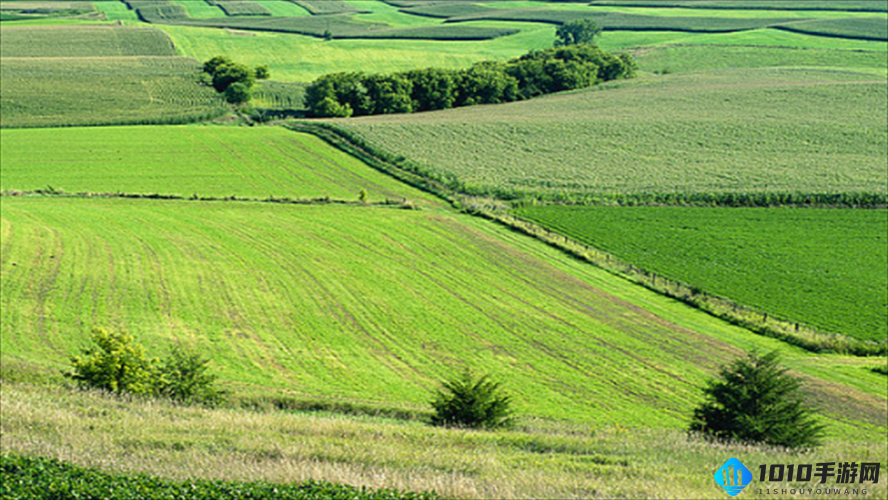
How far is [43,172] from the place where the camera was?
213ft

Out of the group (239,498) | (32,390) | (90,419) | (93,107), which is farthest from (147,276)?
(93,107)

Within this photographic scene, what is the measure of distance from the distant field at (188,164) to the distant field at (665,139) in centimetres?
709

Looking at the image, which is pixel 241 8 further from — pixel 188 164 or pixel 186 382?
pixel 186 382

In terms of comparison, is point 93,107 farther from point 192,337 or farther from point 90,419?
point 90,419

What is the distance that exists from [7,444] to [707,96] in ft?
327

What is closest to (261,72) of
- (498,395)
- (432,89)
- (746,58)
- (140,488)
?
(432,89)

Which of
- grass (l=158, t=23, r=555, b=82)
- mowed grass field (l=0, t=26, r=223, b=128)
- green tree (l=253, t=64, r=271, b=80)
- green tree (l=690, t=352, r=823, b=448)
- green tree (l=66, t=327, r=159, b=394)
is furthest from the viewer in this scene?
grass (l=158, t=23, r=555, b=82)

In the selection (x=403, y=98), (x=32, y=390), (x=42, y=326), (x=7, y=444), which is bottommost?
(x=42, y=326)

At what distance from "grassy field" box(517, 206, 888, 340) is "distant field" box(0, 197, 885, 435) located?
3823 millimetres

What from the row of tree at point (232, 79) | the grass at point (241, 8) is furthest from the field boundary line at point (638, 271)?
the grass at point (241, 8)

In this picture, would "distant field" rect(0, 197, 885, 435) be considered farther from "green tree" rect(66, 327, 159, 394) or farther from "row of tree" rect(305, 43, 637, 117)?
"row of tree" rect(305, 43, 637, 117)

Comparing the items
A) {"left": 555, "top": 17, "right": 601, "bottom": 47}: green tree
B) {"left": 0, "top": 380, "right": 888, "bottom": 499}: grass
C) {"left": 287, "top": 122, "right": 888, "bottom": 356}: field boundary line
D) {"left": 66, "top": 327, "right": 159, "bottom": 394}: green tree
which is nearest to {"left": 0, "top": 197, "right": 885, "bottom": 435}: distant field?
{"left": 287, "top": 122, "right": 888, "bottom": 356}: field boundary line

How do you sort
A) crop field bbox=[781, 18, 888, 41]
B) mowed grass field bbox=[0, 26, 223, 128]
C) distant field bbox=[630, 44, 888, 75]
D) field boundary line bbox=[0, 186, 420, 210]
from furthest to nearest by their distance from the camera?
crop field bbox=[781, 18, 888, 41]
distant field bbox=[630, 44, 888, 75]
mowed grass field bbox=[0, 26, 223, 128]
field boundary line bbox=[0, 186, 420, 210]

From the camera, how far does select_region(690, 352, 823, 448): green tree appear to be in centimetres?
1975
